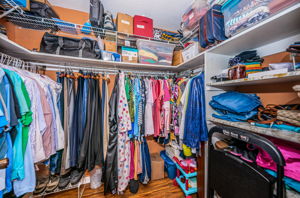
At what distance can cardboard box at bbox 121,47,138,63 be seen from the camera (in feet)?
4.62

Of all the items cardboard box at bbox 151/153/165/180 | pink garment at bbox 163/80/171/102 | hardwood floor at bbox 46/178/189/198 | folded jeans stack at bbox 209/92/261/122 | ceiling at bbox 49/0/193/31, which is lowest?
hardwood floor at bbox 46/178/189/198

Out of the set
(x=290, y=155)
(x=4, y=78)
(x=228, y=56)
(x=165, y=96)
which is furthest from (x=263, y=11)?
(x=4, y=78)

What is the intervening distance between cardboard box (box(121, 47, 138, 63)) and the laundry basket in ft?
4.09

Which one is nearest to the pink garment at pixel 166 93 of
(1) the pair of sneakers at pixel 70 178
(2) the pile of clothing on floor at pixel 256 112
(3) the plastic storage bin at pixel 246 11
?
(2) the pile of clothing on floor at pixel 256 112

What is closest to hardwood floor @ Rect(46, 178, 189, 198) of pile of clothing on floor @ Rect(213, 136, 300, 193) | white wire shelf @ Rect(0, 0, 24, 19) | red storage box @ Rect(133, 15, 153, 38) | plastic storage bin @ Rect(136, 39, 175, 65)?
pile of clothing on floor @ Rect(213, 136, 300, 193)

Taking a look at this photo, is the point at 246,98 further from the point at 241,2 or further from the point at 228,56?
the point at 241,2

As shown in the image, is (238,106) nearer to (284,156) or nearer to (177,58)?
(284,156)

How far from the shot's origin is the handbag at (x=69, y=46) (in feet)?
3.79

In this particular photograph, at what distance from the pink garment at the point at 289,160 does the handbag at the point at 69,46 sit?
173 centimetres

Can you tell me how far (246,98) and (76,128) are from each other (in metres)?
1.68

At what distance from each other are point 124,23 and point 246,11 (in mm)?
1290

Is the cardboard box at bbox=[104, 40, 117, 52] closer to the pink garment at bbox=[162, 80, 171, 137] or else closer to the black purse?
the black purse

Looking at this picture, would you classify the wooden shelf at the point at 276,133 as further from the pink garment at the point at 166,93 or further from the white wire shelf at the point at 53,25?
the white wire shelf at the point at 53,25

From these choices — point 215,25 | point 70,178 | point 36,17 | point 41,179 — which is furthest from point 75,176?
point 215,25
